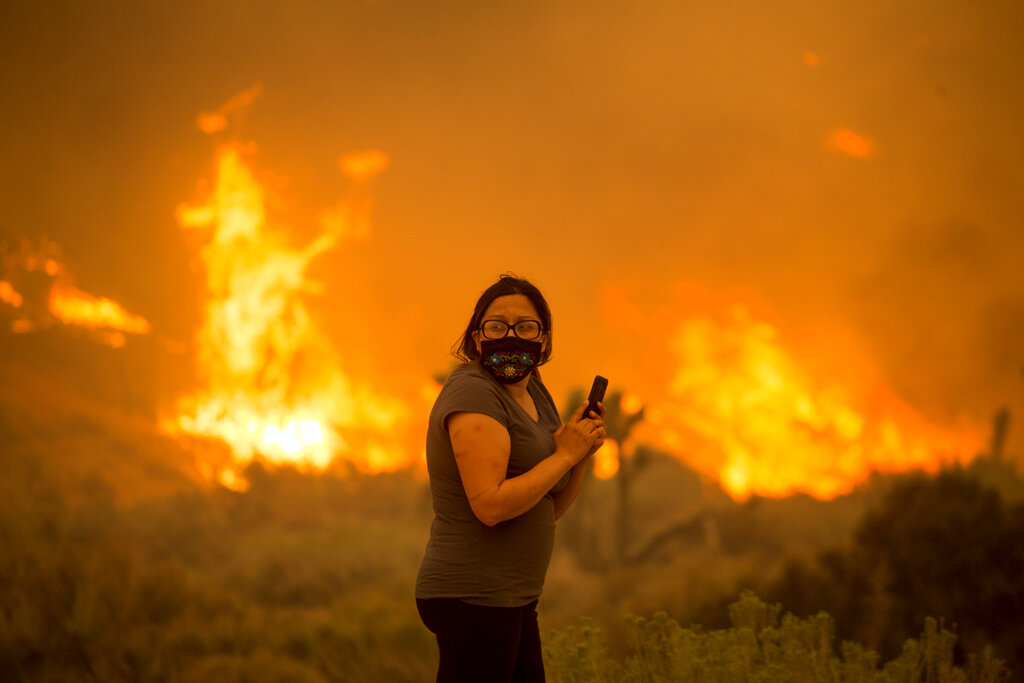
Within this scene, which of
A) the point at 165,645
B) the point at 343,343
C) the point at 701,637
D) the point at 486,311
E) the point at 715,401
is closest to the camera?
the point at 486,311

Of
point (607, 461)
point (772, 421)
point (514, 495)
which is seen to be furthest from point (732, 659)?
point (772, 421)

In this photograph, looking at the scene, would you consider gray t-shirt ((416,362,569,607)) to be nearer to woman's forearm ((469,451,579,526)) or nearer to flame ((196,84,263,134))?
woman's forearm ((469,451,579,526))

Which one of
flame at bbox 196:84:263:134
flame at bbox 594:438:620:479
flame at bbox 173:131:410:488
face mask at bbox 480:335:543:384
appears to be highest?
flame at bbox 196:84:263:134

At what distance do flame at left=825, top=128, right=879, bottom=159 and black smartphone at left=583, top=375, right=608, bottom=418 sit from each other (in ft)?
44.1

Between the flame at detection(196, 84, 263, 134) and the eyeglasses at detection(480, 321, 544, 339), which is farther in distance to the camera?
the flame at detection(196, 84, 263, 134)

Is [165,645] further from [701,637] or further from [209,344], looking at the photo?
[209,344]

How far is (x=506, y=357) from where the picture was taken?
80.4 inches

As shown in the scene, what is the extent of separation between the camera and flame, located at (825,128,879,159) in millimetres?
13953

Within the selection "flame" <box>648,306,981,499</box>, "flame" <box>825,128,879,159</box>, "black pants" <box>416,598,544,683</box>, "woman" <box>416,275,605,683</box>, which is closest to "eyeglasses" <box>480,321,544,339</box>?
"woman" <box>416,275,605,683</box>

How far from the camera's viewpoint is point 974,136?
1341cm

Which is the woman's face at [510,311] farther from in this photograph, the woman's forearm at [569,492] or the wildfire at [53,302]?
the wildfire at [53,302]

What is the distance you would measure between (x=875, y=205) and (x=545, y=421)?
13608 mm

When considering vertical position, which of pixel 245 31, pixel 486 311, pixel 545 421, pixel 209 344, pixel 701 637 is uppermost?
pixel 245 31

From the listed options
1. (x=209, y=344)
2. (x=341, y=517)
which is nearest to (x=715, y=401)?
(x=341, y=517)
